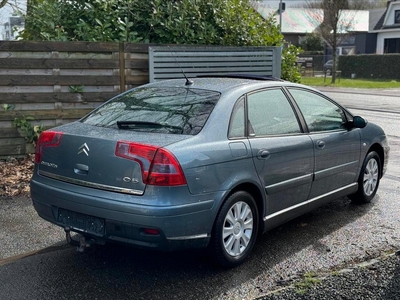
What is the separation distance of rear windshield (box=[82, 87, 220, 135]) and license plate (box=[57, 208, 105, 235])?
0.79 meters

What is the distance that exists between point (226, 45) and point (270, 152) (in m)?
5.03

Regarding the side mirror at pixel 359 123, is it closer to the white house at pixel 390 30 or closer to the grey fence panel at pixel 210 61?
the grey fence panel at pixel 210 61

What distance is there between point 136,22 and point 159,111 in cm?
499

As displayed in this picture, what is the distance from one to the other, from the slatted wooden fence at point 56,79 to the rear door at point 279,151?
3635 mm

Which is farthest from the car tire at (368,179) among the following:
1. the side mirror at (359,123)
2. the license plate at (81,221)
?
the license plate at (81,221)

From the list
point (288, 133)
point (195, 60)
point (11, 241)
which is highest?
point (195, 60)

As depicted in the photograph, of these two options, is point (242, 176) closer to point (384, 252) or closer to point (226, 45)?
point (384, 252)

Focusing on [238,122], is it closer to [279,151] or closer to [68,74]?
[279,151]

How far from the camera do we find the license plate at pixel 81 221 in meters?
4.06

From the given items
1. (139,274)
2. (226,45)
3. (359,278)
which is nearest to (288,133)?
(359,278)

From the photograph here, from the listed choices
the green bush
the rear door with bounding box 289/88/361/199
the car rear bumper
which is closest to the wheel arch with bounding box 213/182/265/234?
the car rear bumper

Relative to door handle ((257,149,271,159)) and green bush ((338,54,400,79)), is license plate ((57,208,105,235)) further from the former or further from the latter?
green bush ((338,54,400,79))

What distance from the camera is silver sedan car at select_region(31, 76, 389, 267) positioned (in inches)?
154

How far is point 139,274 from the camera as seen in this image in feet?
14.2
